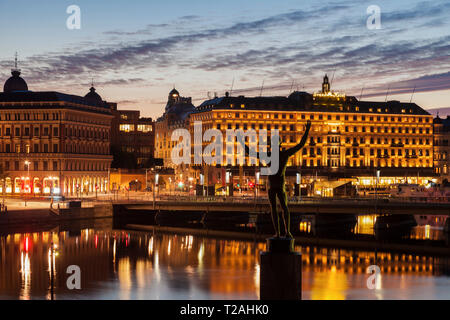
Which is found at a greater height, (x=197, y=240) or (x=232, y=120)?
(x=232, y=120)

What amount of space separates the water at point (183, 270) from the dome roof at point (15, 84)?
8624 centimetres

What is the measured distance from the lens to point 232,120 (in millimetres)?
190750

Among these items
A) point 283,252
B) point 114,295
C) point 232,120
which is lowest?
point 114,295

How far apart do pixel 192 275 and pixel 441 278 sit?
20240 millimetres

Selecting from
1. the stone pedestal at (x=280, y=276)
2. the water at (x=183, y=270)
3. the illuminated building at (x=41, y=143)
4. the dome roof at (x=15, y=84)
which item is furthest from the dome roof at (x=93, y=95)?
the stone pedestal at (x=280, y=276)

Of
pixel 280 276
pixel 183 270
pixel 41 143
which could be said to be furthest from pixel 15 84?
pixel 280 276

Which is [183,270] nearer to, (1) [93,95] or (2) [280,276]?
(2) [280,276]

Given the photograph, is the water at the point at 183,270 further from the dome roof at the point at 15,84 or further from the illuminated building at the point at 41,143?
the dome roof at the point at 15,84

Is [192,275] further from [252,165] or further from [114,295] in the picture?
[252,165]

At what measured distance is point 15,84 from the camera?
17850cm

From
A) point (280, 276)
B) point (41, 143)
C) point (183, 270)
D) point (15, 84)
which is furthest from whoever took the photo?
point (15, 84)

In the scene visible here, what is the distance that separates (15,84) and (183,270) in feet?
382

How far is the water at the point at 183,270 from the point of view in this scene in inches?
2394
